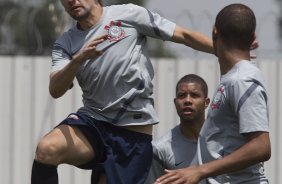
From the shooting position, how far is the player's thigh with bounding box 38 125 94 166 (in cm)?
600

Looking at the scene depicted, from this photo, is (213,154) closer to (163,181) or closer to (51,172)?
(163,181)

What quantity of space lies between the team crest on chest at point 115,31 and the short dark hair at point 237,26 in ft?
3.56

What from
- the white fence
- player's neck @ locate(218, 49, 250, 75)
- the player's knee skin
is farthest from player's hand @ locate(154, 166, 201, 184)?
the white fence

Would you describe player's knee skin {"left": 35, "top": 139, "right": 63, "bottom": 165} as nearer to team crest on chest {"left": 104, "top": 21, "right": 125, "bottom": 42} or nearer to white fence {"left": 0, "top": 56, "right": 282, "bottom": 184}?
team crest on chest {"left": 104, "top": 21, "right": 125, "bottom": 42}

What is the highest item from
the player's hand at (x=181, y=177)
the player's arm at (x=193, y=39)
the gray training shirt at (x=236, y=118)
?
the player's arm at (x=193, y=39)

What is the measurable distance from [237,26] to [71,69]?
3.43 feet

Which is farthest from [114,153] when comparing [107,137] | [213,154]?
[213,154]

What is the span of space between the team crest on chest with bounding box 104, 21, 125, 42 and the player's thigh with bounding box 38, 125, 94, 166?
20.6 inches

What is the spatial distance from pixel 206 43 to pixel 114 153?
0.78 meters

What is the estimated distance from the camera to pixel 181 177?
4984 millimetres

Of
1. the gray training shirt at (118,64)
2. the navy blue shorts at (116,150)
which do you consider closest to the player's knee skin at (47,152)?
the navy blue shorts at (116,150)

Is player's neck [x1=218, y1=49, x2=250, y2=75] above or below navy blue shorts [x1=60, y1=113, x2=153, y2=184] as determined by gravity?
above

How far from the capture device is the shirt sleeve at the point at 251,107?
5.04 metres

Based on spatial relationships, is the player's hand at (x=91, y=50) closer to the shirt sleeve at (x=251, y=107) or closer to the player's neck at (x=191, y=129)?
the shirt sleeve at (x=251, y=107)
